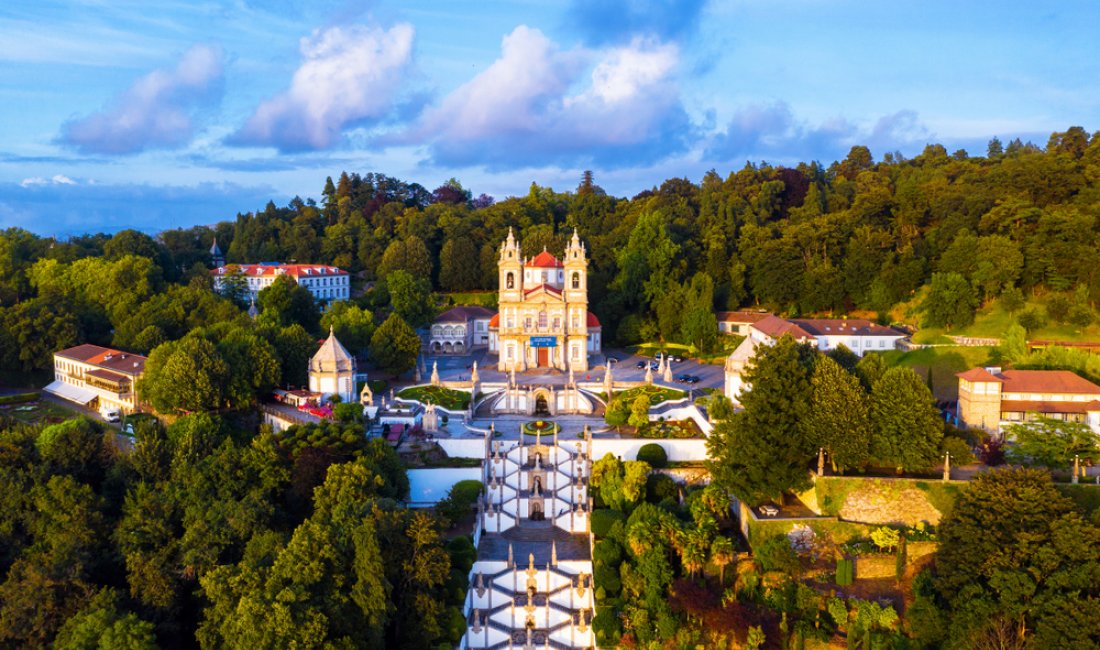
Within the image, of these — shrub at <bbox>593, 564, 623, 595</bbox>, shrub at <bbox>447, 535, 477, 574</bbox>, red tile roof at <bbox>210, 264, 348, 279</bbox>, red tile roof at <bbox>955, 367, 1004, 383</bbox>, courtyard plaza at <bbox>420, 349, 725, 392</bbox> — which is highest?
red tile roof at <bbox>210, 264, 348, 279</bbox>

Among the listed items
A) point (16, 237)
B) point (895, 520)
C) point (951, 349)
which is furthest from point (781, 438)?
point (16, 237)

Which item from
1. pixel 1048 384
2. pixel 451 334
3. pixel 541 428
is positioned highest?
pixel 1048 384

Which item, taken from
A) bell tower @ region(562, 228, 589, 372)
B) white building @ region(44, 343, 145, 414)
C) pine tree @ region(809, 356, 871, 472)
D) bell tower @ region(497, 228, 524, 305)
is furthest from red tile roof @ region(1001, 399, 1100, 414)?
white building @ region(44, 343, 145, 414)

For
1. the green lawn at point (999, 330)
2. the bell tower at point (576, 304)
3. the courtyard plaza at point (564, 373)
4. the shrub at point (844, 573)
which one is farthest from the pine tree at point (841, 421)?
the green lawn at point (999, 330)

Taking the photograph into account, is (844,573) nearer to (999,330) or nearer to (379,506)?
(379,506)

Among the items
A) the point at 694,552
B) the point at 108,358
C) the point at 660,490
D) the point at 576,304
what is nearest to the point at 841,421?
the point at 694,552

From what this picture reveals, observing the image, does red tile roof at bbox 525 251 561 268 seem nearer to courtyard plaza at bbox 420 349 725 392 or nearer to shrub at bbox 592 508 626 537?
courtyard plaza at bbox 420 349 725 392

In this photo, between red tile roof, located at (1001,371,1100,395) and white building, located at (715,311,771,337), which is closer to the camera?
red tile roof, located at (1001,371,1100,395)

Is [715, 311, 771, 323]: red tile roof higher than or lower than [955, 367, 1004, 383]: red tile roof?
higher
